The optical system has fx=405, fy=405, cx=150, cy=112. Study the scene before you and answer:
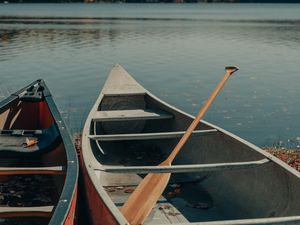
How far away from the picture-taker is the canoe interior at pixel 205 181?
6695 millimetres

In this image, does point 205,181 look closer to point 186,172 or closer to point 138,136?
point 186,172

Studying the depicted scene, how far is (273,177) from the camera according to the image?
681cm

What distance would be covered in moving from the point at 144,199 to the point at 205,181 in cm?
233

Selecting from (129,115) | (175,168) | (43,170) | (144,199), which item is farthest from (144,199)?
(129,115)

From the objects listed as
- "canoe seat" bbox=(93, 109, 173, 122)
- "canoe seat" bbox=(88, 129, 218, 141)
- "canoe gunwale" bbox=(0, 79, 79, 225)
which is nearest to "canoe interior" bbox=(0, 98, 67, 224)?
"canoe gunwale" bbox=(0, 79, 79, 225)

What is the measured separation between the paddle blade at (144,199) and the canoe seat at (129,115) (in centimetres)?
358

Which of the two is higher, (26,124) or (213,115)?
(26,124)

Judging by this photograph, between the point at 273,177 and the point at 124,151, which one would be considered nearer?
the point at 273,177

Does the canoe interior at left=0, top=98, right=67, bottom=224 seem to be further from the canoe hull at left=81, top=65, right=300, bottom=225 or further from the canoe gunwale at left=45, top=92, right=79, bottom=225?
the canoe hull at left=81, top=65, right=300, bottom=225

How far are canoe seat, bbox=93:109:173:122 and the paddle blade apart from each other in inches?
141

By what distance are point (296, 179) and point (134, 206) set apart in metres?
2.53

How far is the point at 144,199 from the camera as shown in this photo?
21.7ft

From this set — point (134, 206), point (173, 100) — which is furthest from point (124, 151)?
point (173, 100)

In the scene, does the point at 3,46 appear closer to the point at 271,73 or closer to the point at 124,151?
the point at 271,73
